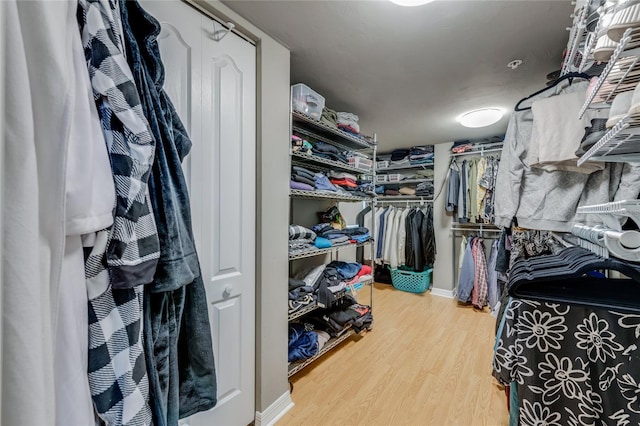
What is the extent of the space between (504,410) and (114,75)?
2.28m

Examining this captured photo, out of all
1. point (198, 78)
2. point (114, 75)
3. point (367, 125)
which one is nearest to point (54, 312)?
point (114, 75)

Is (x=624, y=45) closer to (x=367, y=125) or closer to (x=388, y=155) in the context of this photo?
(x=367, y=125)

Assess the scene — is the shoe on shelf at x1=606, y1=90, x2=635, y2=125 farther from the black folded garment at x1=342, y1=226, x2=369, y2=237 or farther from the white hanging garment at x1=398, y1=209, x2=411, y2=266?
the white hanging garment at x1=398, y1=209, x2=411, y2=266

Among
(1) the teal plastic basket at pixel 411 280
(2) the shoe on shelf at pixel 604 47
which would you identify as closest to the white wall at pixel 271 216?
(2) the shoe on shelf at pixel 604 47

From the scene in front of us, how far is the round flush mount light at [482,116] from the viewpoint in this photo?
227 cm

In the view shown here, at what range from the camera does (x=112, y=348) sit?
0.53m

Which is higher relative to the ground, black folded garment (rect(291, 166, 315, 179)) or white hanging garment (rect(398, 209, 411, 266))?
black folded garment (rect(291, 166, 315, 179))

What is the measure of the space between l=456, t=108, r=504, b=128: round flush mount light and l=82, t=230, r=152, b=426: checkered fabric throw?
2.69 meters

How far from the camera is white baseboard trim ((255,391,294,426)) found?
53.6 inches

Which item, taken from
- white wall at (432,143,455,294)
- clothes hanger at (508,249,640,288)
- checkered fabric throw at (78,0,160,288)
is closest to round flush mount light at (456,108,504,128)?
white wall at (432,143,455,294)

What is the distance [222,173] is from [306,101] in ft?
2.82

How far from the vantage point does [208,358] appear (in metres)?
0.81

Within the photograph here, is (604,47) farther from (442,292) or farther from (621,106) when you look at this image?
(442,292)

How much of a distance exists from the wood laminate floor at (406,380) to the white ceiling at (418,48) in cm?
205
